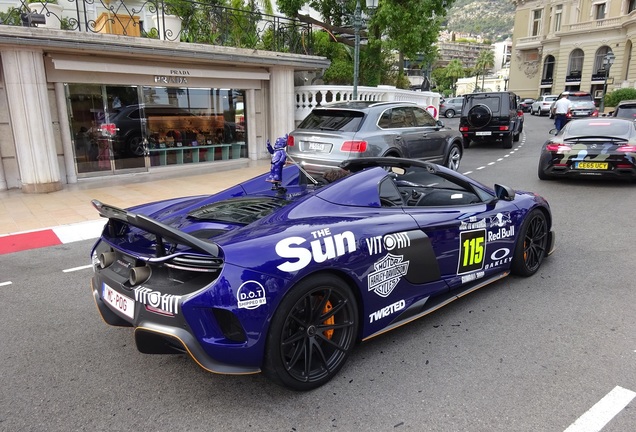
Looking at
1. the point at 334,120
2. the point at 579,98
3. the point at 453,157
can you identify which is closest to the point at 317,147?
the point at 334,120

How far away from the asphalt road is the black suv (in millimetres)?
12222

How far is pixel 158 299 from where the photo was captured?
97.9 inches

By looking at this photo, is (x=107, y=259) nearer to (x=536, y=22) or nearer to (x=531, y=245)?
(x=531, y=245)

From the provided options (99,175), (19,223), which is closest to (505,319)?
(19,223)

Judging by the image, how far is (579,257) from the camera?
522 centimetres

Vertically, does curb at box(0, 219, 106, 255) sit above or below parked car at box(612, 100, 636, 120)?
below

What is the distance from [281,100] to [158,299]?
11900mm

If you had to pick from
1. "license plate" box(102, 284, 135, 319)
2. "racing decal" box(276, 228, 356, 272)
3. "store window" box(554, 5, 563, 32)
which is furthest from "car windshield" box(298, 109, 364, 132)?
"store window" box(554, 5, 563, 32)

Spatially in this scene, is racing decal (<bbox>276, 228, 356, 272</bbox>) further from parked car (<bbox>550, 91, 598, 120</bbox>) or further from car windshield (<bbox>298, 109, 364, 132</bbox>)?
parked car (<bbox>550, 91, 598, 120</bbox>)

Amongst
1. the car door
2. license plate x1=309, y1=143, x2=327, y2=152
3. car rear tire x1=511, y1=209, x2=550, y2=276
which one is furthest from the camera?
the car door

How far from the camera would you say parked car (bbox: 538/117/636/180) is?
8.69m

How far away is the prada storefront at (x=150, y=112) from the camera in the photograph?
34.2 feet

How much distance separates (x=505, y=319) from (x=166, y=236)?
279 centimetres

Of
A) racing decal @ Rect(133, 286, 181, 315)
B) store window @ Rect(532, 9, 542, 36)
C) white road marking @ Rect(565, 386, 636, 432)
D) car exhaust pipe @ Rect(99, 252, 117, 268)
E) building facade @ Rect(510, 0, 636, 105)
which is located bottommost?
white road marking @ Rect(565, 386, 636, 432)
